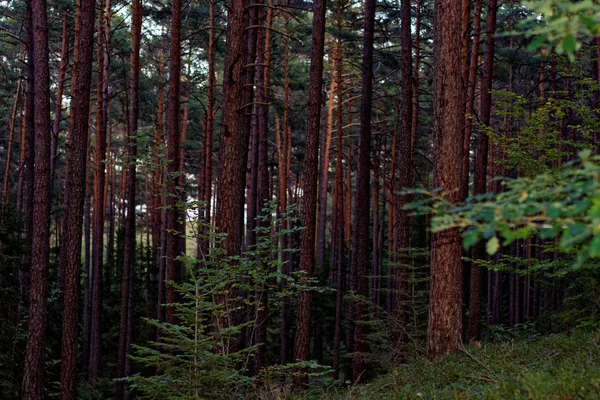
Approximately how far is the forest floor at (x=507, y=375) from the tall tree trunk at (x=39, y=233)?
6035 millimetres

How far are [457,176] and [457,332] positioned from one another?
2478 mm

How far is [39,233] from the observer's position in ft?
36.0

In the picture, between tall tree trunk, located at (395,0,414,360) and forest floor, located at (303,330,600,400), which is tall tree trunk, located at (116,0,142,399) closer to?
tall tree trunk, located at (395,0,414,360)

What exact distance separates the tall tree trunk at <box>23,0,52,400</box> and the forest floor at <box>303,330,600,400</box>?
604cm

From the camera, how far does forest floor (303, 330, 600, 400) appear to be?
4633mm

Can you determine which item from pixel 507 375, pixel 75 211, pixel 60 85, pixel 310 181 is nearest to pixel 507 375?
pixel 507 375

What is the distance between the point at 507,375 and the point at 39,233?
339 inches

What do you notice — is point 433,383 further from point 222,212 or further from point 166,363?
point 222,212

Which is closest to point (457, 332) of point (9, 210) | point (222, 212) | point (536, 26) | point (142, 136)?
point (222, 212)

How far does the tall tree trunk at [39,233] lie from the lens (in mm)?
10820

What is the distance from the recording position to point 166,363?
6746 mm

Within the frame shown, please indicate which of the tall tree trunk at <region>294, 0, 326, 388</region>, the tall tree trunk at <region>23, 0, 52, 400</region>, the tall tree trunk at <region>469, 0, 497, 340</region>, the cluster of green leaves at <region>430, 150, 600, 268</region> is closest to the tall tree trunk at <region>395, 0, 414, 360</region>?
the tall tree trunk at <region>469, 0, 497, 340</region>

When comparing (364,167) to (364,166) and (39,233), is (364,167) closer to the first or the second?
(364,166)

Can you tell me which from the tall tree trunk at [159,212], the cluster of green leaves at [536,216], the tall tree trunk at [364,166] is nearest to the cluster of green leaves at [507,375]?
the cluster of green leaves at [536,216]
